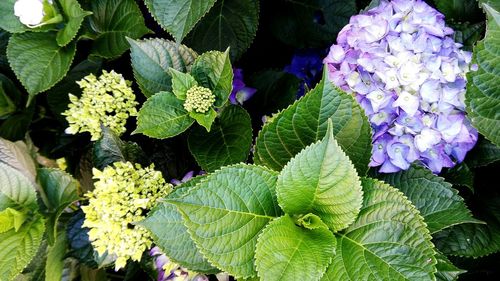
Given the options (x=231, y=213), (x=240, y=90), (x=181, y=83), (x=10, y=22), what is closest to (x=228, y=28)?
(x=240, y=90)

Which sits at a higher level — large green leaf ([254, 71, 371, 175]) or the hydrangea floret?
the hydrangea floret

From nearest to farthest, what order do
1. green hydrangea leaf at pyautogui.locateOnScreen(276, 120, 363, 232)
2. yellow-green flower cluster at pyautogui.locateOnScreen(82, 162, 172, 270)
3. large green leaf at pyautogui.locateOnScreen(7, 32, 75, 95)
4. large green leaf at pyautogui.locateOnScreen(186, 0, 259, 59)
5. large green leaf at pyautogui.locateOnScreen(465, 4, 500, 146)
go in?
green hydrangea leaf at pyautogui.locateOnScreen(276, 120, 363, 232) → large green leaf at pyautogui.locateOnScreen(465, 4, 500, 146) → yellow-green flower cluster at pyautogui.locateOnScreen(82, 162, 172, 270) → large green leaf at pyautogui.locateOnScreen(7, 32, 75, 95) → large green leaf at pyautogui.locateOnScreen(186, 0, 259, 59)

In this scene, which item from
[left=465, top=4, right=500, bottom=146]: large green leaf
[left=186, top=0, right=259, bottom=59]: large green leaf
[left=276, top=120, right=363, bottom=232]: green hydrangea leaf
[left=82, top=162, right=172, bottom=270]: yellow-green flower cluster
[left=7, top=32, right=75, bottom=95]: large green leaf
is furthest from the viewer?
[left=186, top=0, right=259, bottom=59]: large green leaf

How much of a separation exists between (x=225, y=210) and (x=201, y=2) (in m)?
0.36

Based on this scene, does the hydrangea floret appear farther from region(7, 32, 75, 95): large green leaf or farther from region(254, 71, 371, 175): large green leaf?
region(254, 71, 371, 175): large green leaf

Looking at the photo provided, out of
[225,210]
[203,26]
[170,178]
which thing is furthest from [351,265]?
[203,26]

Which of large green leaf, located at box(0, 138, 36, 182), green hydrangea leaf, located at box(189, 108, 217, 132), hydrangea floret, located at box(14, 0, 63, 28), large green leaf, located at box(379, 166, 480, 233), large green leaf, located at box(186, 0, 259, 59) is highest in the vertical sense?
hydrangea floret, located at box(14, 0, 63, 28)

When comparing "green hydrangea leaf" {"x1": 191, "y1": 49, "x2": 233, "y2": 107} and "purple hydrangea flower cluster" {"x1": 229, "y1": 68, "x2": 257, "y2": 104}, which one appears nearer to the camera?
"green hydrangea leaf" {"x1": 191, "y1": 49, "x2": 233, "y2": 107}

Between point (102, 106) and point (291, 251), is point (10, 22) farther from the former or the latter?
point (291, 251)

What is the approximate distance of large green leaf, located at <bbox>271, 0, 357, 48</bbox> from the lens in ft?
3.80

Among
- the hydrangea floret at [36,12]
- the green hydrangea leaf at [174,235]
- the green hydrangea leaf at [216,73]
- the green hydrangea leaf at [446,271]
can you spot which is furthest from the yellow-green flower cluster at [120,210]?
the green hydrangea leaf at [446,271]

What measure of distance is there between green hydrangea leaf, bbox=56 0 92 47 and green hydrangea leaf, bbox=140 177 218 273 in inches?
13.4

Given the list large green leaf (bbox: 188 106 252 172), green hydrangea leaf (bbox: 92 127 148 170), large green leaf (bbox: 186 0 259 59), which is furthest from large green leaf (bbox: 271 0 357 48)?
green hydrangea leaf (bbox: 92 127 148 170)

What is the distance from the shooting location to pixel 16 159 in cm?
100
